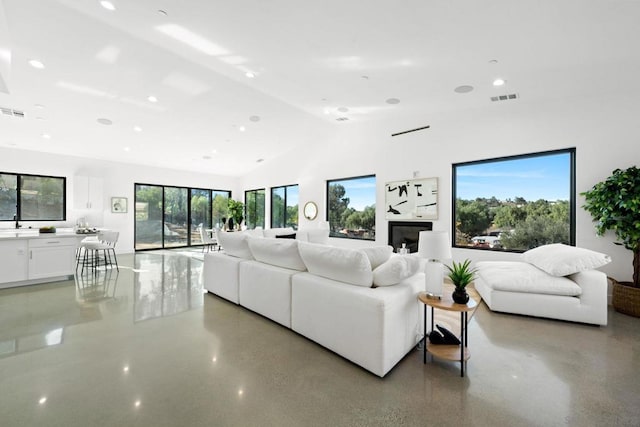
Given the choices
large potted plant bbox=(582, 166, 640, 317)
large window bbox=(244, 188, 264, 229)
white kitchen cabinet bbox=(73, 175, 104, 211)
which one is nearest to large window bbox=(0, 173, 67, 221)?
white kitchen cabinet bbox=(73, 175, 104, 211)

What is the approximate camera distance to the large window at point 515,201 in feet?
14.9

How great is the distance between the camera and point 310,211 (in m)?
8.19

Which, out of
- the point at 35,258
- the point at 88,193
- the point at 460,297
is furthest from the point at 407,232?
the point at 88,193

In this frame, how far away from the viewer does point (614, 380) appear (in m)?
2.12

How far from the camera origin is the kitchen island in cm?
433

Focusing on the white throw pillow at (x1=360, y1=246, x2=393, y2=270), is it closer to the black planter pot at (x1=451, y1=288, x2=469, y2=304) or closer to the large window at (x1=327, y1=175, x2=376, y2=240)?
the black planter pot at (x1=451, y1=288, x2=469, y2=304)

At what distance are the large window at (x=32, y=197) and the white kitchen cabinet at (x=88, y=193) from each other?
14.1 inches

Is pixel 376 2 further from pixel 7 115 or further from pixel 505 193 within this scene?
pixel 7 115

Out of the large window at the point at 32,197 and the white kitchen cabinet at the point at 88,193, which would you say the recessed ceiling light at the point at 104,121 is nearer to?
the white kitchen cabinet at the point at 88,193

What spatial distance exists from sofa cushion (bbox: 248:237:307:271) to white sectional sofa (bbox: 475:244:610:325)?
2679 mm

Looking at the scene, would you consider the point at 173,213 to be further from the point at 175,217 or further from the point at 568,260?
the point at 568,260

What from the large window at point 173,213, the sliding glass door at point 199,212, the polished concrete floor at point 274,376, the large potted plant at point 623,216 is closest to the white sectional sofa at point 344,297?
the polished concrete floor at point 274,376

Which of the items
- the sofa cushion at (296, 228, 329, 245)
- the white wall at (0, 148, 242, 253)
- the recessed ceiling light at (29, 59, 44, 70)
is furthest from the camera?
the white wall at (0, 148, 242, 253)

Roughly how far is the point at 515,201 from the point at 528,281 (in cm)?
213
